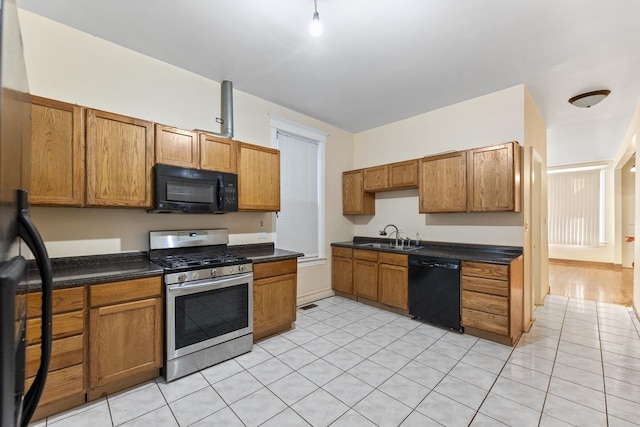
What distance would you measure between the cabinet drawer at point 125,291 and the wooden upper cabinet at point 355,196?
316 cm

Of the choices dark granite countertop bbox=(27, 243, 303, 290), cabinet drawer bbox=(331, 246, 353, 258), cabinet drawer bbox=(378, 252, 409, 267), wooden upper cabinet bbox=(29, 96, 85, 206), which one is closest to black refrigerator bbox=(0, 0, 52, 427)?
dark granite countertop bbox=(27, 243, 303, 290)

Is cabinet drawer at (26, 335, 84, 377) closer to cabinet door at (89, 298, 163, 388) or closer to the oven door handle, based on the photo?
cabinet door at (89, 298, 163, 388)

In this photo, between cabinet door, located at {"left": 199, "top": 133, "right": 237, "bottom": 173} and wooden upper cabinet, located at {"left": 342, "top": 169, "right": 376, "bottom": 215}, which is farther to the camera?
wooden upper cabinet, located at {"left": 342, "top": 169, "right": 376, "bottom": 215}

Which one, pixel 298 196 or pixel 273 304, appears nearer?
pixel 273 304

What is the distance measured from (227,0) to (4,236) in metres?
2.19

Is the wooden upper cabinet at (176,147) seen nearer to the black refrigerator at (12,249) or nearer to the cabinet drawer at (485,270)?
the black refrigerator at (12,249)

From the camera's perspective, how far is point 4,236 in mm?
535

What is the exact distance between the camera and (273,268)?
3.07 meters

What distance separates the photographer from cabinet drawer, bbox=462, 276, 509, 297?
284cm

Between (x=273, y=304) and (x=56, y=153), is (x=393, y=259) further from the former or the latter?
(x=56, y=153)

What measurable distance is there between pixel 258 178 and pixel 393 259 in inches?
81.8

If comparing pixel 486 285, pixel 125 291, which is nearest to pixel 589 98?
pixel 486 285

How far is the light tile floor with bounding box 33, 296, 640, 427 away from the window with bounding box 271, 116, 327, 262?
4.47ft

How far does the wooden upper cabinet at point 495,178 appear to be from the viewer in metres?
3.05
